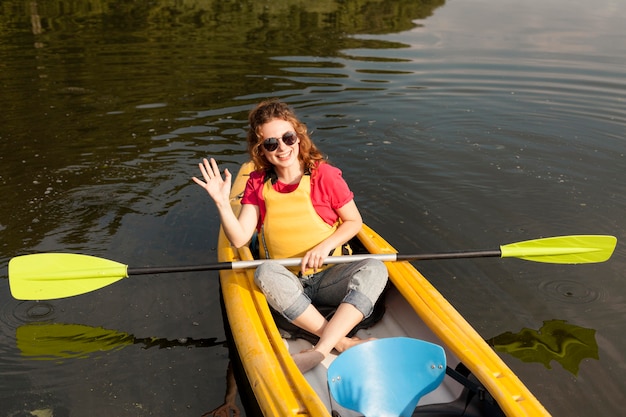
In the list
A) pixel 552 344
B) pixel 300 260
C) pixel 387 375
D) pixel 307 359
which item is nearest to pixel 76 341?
pixel 300 260

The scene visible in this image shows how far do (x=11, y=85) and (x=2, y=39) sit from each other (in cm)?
341

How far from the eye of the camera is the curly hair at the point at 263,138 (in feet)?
11.8

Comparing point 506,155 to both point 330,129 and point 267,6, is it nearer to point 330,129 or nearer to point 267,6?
point 330,129

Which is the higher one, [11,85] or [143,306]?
[11,85]

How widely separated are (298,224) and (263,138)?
1.84 feet

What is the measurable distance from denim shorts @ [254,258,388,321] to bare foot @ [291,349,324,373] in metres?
0.28

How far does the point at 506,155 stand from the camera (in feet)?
22.3

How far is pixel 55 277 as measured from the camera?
4.07 meters

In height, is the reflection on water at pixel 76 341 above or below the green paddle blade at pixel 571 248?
below

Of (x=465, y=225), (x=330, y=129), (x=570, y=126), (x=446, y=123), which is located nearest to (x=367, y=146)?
(x=330, y=129)

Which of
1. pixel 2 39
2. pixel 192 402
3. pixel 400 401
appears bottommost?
pixel 192 402

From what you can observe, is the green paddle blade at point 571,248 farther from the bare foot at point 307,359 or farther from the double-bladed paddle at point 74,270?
the bare foot at point 307,359

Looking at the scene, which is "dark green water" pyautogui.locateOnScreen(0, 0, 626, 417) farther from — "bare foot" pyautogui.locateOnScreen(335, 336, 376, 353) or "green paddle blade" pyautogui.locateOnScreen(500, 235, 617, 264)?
"bare foot" pyautogui.locateOnScreen(335, 336, 376, 353)

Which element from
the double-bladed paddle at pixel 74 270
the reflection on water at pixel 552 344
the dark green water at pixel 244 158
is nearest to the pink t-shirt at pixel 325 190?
the double-bladed paddle at pixel 74 270
